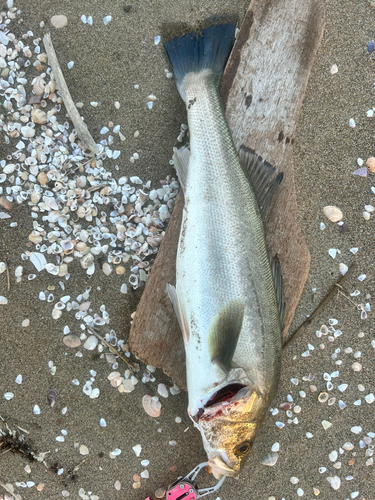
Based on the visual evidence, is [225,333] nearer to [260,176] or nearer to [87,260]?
[260,176]

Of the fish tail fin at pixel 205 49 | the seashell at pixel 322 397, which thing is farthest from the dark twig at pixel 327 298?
the fish tail fin at pixel 205 49

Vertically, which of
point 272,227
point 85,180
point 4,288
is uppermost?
point 85,180

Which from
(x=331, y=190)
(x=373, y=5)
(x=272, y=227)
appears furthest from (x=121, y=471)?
(x=373, y=5)

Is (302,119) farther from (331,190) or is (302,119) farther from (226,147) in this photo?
(226,147)

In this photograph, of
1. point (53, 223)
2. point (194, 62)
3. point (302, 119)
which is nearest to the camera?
point (194, 62)

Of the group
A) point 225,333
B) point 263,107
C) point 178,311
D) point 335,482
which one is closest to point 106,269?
point 178,311

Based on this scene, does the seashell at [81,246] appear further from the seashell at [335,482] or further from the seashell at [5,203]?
the seashell at [335,482]

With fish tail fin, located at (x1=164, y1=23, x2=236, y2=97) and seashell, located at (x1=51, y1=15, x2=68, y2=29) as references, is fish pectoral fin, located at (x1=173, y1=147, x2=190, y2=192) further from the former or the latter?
seashell, located at (x1=51, y1=15, x2=68, y2=29)

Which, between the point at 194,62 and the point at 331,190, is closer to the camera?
the point at 194,62
